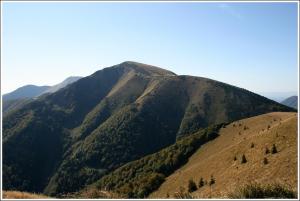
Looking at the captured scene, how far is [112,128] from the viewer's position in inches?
6324

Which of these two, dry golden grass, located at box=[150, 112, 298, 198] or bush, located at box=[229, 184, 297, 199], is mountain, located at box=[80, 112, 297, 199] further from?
bush, located at box=[229, 184, 297, 199]

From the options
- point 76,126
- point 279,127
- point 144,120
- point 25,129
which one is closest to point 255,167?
point 279,127

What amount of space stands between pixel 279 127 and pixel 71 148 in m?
143

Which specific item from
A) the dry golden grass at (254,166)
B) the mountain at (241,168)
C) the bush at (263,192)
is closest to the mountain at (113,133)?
the mountain at (241,168)

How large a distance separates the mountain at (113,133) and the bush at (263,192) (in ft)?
417

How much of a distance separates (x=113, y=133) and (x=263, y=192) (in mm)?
147875

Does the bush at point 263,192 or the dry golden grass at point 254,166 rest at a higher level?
the bush at point 263,192

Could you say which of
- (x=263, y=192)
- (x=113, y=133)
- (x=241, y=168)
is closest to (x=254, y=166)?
(x=241, y=168)

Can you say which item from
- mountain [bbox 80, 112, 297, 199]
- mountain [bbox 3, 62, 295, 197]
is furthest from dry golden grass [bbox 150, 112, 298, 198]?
mountain [bbox 3, 62, 295, 197]

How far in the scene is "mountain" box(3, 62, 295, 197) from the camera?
14562 cm

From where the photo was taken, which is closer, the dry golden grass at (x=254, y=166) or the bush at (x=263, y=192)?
the bush at (x=263, y=192)

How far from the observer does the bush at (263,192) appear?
9.77m

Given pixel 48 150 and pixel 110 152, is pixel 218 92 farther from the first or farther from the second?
pixel 48 150

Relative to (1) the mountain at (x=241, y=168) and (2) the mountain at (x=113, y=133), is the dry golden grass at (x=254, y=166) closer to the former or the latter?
(1) the mountain at (x=241, y=168)
